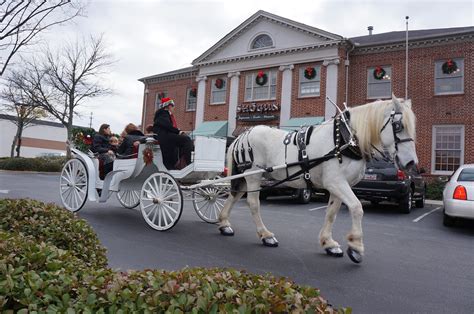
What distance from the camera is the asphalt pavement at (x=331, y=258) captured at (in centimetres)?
367

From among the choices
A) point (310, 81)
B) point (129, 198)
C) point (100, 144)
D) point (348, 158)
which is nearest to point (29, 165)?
point (310, 81)

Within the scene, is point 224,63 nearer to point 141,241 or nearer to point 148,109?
point 148,109

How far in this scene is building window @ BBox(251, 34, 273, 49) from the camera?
906 inches

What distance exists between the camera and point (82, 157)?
24.7ft

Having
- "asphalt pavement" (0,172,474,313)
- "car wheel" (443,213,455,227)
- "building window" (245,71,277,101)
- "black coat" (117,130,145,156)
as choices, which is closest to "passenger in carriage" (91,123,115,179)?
"black coat" (117,130,145,156)

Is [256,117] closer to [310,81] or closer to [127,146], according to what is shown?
[310,81]

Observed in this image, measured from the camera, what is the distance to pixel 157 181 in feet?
21.3

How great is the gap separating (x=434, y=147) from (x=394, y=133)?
1556 cm

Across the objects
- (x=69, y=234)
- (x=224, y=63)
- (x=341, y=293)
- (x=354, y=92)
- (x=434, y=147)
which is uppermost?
(x=224, y=63)

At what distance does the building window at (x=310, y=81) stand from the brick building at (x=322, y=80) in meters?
0.06

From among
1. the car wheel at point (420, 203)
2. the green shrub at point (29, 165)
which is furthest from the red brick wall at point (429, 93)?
the green shrub at point (29, 165)

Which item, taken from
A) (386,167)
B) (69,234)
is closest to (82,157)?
(69,234)

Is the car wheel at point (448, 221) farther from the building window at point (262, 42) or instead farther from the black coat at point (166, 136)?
the building window at point (262, 42)

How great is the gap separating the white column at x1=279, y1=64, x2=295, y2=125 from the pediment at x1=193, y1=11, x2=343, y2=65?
3.73 feet
